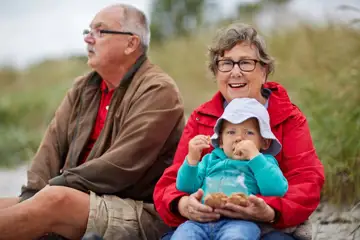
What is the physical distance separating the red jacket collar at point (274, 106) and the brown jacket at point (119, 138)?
610 millimetres

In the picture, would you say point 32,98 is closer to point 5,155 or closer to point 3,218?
point 5,155

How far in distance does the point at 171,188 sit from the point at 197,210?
351mm

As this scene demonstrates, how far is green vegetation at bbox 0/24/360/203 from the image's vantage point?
5344 millimetres

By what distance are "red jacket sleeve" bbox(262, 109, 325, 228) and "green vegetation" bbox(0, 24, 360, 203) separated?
2.55 feet

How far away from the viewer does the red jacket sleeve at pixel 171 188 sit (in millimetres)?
3830

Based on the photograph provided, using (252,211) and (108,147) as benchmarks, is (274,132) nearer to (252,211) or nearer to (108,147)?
(252,211)

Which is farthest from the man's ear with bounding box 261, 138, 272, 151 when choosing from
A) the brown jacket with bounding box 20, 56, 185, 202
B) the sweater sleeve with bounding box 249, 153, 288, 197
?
the brown jacket with bounding box 20, 56, 185, 202

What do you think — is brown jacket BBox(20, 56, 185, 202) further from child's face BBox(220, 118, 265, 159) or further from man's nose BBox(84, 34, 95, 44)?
child's face BBox(220, 118, 265, 159)

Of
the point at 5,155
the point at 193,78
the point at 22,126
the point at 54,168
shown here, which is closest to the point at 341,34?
the point at 54,168

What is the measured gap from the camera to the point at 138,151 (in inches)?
176

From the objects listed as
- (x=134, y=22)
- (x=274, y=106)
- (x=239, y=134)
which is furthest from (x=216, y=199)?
(x=134, y=22)

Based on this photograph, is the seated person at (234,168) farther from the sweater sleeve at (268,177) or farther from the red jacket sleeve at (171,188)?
the red jacket sleeve at (171,188)

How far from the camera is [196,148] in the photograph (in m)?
3.57

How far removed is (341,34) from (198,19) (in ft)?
26.5
